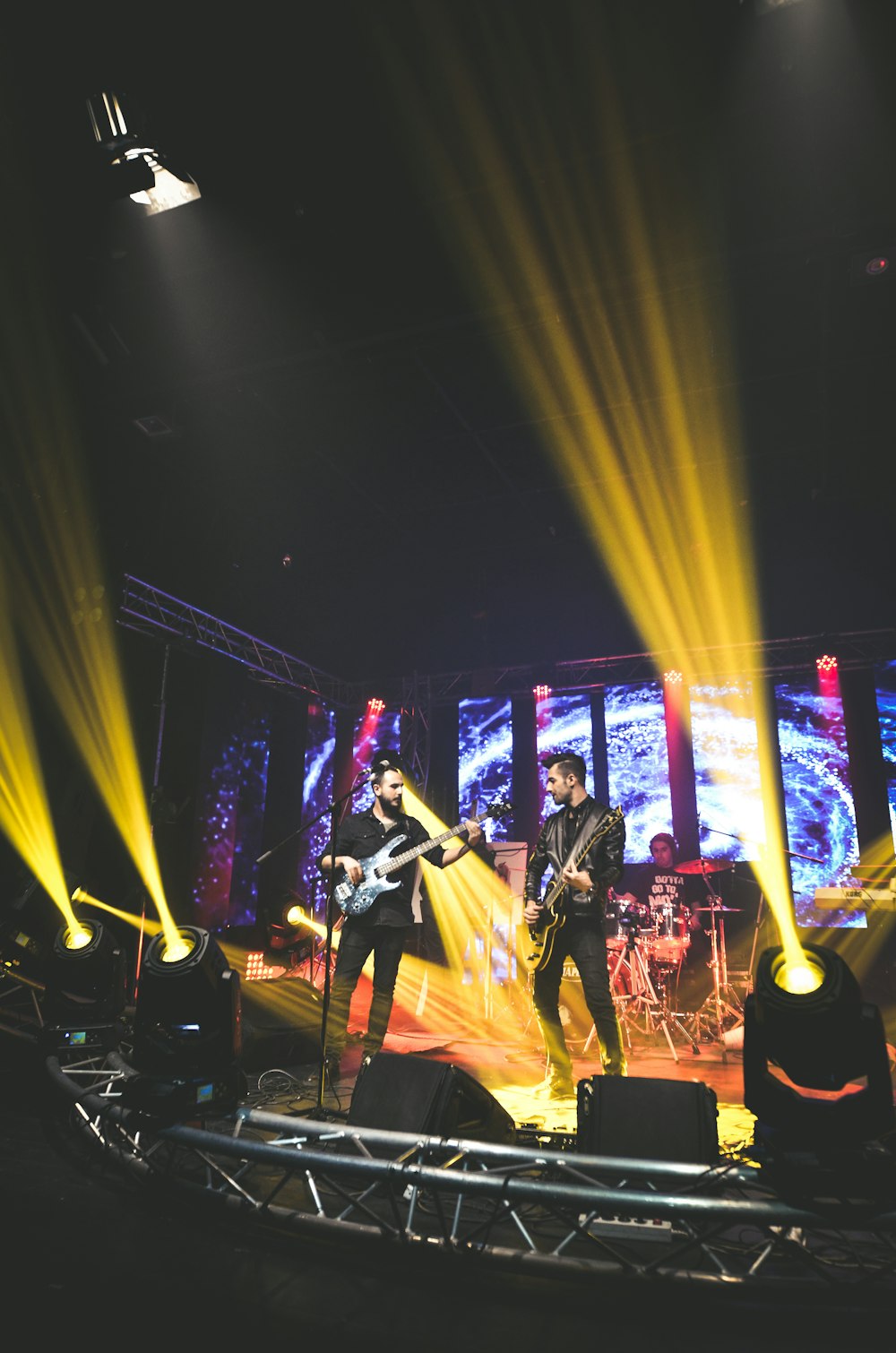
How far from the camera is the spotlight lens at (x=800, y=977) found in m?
2.49

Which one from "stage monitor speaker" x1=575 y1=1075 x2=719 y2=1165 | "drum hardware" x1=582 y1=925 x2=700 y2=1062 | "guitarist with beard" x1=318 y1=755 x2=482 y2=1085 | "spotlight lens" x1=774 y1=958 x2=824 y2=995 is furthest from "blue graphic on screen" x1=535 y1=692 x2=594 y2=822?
"spotlight lens" x1=774 y1=958 x2=824 y2=995

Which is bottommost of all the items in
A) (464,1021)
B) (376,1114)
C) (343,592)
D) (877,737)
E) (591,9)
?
(464,1021)

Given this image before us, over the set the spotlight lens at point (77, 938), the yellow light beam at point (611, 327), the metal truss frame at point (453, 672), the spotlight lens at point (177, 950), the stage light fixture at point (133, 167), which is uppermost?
the stage light fixture at point (133, 167)

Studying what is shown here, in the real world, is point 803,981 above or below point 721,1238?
above

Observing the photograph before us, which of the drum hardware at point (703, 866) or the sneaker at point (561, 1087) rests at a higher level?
the drum hardware at point (703, 866)

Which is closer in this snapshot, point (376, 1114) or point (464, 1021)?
point (376, 1114)

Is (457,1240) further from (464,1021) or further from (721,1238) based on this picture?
(464,1021)

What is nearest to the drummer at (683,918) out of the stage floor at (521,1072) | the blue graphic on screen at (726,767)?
the stage floor at (521,1072)

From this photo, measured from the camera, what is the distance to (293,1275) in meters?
2.44

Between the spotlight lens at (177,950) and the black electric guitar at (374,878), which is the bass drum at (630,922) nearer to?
the black electric guitar at (374,878)

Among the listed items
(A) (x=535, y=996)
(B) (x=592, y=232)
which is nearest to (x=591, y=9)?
(B) (x=592, y=232)

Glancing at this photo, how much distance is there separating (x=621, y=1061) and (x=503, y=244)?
16.5ft

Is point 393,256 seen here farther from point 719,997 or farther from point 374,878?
point 719,997

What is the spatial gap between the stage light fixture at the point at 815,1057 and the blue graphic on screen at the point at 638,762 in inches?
351
